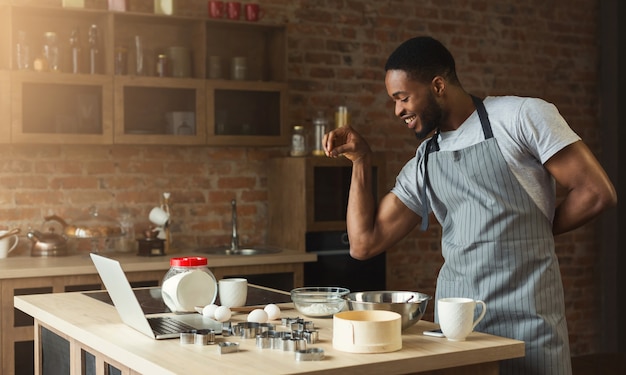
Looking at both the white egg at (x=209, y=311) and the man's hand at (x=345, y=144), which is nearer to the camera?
the white egg at (x=209, y=311)

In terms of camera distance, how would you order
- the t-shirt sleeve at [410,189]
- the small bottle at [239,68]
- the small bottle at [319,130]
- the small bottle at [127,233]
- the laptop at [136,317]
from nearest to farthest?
Result: the laptop at [136,317]
the t-shirt sleeve at [410,189]
the small bottle at [127,233]
the small bottle at [239,68]
the small bottle at [319,130]

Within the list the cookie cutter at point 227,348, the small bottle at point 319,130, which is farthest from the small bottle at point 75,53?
the cookie cutter at point 227,348

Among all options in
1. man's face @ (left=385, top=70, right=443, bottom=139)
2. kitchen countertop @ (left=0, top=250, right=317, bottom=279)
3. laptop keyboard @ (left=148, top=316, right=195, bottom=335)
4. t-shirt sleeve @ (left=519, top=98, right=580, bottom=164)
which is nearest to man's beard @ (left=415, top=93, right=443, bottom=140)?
man's face @ (left=385, top=70, right=443, bottom=139)

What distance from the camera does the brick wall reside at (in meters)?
5.00

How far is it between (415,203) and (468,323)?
77 centimetres

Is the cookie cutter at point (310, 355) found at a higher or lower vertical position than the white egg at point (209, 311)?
lower

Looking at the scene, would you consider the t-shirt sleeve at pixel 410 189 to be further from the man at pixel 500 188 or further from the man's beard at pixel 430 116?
the man's beard at pixel 430 116

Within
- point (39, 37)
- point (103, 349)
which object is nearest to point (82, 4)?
point (39, 37)

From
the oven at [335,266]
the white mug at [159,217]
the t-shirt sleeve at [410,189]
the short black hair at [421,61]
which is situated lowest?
the oven at [335,266]

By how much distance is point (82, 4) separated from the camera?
480 cm

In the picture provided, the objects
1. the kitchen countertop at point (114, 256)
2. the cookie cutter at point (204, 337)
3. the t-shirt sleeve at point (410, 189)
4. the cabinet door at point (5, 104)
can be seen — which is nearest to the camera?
the cookie cutter at point (204, 337)

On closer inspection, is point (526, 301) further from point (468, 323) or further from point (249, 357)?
point (249, 357)

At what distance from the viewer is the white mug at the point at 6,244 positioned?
465cm

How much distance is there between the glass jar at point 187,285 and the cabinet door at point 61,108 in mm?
2155
